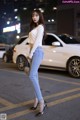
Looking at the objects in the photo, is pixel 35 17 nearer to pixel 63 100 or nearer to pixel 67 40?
pixel 63 100

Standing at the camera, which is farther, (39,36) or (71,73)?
(71,73)

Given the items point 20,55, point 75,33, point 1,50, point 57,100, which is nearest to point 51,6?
point 75,33

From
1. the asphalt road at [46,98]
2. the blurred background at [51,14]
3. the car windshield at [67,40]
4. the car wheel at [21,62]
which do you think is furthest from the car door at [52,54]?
the blurred background at [51,14]

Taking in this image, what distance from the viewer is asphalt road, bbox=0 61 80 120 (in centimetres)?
483

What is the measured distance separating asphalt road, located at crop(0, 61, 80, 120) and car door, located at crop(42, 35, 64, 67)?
34.4 inches

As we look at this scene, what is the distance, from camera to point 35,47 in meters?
4.78

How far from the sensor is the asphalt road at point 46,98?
4832mm

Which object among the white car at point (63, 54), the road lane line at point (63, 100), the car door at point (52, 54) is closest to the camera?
the road lane line at point (63, 100)

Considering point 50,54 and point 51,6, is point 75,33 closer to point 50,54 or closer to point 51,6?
point 51,6

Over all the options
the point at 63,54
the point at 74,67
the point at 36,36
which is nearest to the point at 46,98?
the point at 36,36

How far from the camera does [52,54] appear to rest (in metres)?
9.54

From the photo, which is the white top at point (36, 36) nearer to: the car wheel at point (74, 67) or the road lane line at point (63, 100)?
the road lane line at point (63, 100)

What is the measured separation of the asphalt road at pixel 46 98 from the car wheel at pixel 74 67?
249 mm

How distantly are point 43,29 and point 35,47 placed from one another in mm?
363
